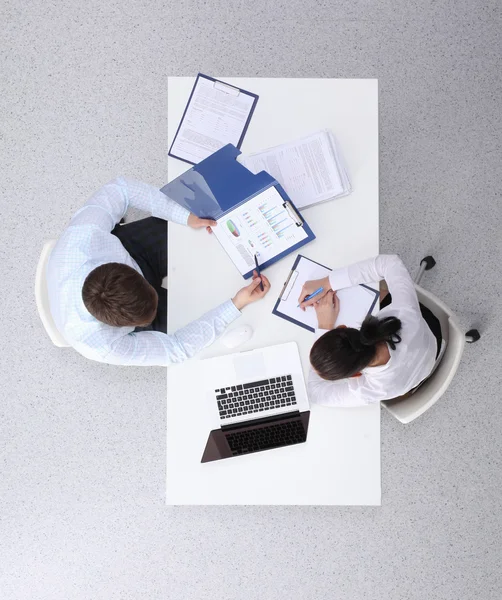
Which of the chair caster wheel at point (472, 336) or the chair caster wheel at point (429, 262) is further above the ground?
the chair caster wheel at point (429, 262)

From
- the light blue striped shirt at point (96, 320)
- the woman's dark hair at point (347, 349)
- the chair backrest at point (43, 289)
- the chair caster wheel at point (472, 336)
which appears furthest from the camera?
the chair caster wheel at point (472, 336)

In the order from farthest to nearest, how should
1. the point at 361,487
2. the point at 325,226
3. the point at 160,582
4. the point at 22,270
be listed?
the point at 22,270
the point at 160,582
the point at 325,226
the point at 361,487

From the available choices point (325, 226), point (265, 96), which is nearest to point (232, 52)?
point (265, 96)

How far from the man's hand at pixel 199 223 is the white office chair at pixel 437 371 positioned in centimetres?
72

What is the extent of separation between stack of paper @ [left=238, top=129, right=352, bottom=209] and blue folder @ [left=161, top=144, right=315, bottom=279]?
57 mm

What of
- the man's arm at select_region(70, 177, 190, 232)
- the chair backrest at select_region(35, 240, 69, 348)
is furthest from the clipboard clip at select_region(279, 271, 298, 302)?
the chair backrest at select_region(35, 240, 69, 348)

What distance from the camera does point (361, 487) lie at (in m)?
1.57

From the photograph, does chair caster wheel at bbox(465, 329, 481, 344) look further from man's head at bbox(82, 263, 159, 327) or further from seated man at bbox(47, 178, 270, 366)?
man's head at bbox(82, 263, 159, 327)

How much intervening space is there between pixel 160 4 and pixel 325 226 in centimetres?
160

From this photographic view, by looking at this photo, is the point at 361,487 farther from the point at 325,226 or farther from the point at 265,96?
the point at 265,96

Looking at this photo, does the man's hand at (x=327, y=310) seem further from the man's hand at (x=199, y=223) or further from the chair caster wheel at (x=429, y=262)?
the chair caster wheel at (x=429, y=262)

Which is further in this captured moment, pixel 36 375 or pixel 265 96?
pixel 36 375

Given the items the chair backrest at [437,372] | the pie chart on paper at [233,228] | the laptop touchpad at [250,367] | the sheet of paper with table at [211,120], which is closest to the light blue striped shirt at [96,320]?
the laptop touchpad at [250,367]

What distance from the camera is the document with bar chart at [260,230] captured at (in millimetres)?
1663
